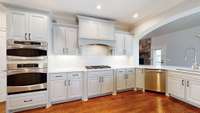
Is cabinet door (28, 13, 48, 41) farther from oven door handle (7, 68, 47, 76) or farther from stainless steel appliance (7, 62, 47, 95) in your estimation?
oven door handle (7, 68, 47, 76)

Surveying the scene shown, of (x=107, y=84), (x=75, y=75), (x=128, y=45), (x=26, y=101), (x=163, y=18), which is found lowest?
(x=26, y=101)

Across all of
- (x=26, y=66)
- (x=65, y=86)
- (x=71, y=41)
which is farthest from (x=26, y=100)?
(x=71, y=41)

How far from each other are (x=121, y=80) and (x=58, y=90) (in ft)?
7.17

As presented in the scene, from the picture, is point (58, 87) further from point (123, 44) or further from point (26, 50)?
point (123, 44)

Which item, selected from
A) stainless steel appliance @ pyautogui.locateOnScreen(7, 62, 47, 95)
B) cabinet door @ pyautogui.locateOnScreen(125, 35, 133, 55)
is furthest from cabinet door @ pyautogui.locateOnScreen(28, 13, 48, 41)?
cabinet door @ pyautogui.locateOnScreen(125, 35, 133, 55)

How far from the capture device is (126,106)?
3381 millimetres

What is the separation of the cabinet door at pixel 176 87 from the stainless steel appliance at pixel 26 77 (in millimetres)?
3670

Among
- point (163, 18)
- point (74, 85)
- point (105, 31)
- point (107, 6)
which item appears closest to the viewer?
point (107, 6)

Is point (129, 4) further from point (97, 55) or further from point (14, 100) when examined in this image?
point (14, 100)

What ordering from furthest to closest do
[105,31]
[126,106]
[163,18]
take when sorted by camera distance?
1. [105,31]
2. [163,18]
3. [126,106]

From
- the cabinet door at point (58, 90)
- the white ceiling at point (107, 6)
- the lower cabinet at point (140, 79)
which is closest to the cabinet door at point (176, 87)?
the lower cabinet at point (140, 79)

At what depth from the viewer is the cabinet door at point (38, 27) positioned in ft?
10.3

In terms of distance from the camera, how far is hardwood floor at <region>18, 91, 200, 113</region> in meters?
3.11

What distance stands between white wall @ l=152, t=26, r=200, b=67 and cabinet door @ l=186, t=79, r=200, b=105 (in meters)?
3.98
